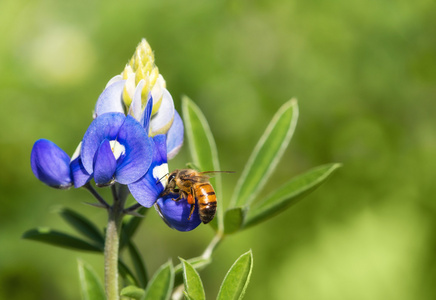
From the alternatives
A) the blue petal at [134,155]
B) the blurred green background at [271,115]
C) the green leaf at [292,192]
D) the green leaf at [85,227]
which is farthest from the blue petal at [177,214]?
the blurred green background at [271,115]

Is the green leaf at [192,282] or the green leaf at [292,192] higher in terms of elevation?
the green leaf at [292,192]

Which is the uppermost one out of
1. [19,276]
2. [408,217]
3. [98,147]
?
[98,147]

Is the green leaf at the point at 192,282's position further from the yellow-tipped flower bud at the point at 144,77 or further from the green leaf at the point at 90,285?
the yellow-tipped flower bud at the point at 144,77

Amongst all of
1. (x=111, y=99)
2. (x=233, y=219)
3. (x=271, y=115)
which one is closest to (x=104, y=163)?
(x=111, y=99)

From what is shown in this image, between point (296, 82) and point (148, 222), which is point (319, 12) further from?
point (148, 222)

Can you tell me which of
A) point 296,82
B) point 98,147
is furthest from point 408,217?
point 98,147

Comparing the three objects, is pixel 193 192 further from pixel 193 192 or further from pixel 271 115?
pixel 271 115

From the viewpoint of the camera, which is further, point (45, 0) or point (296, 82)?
point (45, 0)
